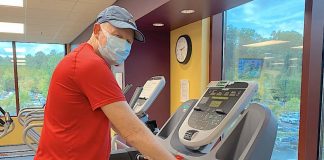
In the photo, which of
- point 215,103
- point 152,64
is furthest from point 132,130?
point 152,64

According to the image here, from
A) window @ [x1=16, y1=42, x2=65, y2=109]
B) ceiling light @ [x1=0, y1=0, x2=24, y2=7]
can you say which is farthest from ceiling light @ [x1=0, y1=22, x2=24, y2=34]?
window @ [x1=16, y1=42, x2=65, y2=109]

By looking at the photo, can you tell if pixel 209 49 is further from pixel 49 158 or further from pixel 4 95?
pixel 4 95

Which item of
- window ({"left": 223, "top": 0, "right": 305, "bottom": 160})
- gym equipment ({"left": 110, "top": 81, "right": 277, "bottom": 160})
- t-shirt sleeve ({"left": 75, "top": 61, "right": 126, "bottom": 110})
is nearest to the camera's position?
t-shirt sleeve ({"left": 75, "top": 61, "right": 126, "bottom": 110})

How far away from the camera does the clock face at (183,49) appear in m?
3.49

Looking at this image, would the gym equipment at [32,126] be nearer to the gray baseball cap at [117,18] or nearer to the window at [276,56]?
the gray baseball cap at [117,18]

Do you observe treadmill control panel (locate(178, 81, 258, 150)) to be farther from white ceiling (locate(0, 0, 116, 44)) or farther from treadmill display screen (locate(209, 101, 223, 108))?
white ceiling (locate(0, 0, 116, 44))

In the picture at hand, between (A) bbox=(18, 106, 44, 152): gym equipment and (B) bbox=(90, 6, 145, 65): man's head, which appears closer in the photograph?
(B) bbox=(90, 6, 145, 65): man's head

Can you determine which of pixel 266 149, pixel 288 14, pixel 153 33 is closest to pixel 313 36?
pixel 288 14

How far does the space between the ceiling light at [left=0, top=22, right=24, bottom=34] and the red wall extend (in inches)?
103

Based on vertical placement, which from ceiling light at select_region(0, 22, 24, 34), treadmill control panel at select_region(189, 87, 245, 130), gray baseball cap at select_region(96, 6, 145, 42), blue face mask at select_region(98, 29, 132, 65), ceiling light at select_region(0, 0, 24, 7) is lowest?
treadmill control panel at select_region(189, 87, 245, 130)

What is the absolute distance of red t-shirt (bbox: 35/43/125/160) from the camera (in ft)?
3.51

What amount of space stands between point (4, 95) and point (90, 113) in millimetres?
6929

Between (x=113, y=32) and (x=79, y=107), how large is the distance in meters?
0.38

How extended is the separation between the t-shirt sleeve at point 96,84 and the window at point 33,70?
21.3 ft
